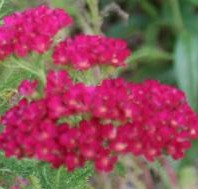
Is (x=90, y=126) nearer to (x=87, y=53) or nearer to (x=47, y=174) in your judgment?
(x=87, y=53)

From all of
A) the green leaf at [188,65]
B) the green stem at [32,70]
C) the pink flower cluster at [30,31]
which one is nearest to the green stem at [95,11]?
the pink flower cluster at [30,31]

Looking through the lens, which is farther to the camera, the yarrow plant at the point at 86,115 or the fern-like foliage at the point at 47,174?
the fern-like foliage at the point at 47,174

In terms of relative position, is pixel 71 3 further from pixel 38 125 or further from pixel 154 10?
pixel 38 125

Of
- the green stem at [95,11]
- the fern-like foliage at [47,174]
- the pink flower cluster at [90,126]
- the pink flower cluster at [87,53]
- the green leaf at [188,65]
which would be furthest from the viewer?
the green leaf at [188,65]

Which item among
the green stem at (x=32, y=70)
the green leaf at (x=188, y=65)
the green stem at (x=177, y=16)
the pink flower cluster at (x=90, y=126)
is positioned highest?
the green stem at (x=177, y=16)

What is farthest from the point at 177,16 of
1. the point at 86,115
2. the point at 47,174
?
the point at 86,115

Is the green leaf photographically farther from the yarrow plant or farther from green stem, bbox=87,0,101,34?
the yarrow plant

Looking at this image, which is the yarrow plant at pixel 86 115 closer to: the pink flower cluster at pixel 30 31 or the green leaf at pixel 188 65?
the pink flower cluster at pixel 30 31

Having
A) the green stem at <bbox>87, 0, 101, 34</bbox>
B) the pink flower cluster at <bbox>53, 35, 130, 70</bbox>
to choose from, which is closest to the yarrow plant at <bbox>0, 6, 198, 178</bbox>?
the pink flower cluster at <bbox>53, 35, 130, 70</bbox>
